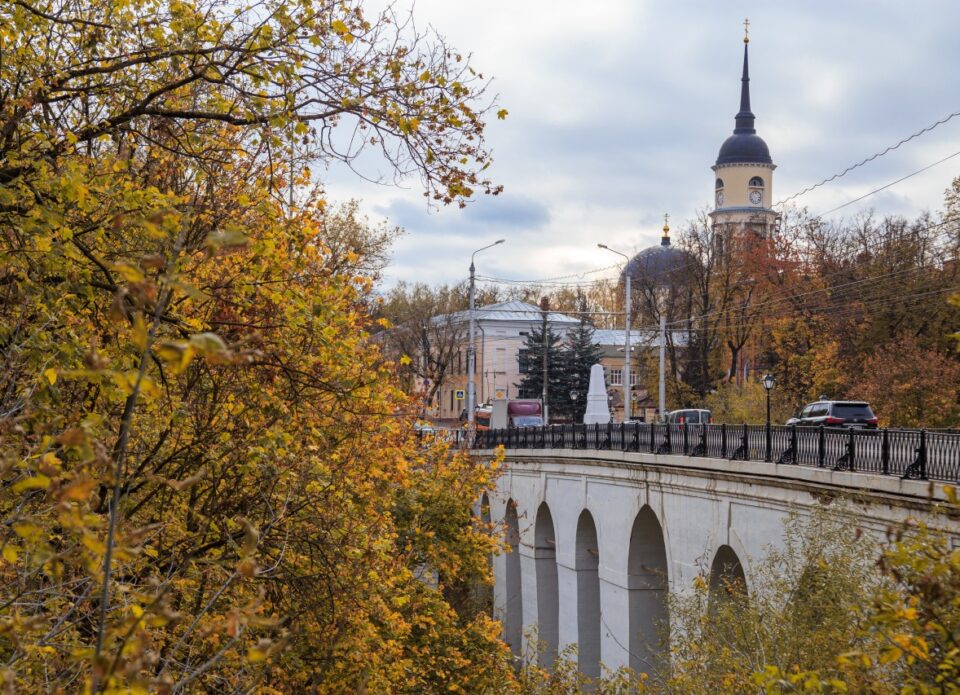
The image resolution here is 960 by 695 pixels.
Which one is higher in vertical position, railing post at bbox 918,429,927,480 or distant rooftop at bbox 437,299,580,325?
distant rooftop at bbox 437,299,580,325

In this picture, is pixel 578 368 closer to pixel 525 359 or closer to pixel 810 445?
pixel 525 359

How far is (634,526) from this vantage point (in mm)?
32281

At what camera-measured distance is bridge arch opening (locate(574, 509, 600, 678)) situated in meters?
37.7

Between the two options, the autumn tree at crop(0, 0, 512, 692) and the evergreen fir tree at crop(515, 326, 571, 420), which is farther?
the evergreen fir tree at crop(515, 326, 571, 420)

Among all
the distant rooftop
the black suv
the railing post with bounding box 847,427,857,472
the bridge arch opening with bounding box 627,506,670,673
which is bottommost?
the bridge arch opening with bounding box 627,506,670,673

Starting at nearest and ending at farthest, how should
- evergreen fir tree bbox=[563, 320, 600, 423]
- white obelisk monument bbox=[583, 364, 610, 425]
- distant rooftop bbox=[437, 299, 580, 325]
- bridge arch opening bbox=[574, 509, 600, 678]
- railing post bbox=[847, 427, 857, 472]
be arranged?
railing post bbox=[847, 427, 857, 472] < bridge arch opening bbox=[574, 509, 600, 678] < white obelisk monument bbox=[583, 364, 610, 425] < evergreen fir tree bbox=[563, 320, 600, 423] < distant rooftop bbox=[437, 299, 580, 325]

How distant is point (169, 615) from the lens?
14.9 ft

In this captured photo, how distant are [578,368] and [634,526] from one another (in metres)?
47.1

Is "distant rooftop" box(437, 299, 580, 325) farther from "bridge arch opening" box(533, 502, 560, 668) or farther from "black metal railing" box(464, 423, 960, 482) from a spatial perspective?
"black metal railing" box(464, 423, 960, 482)

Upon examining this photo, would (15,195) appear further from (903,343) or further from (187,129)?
(903,343)

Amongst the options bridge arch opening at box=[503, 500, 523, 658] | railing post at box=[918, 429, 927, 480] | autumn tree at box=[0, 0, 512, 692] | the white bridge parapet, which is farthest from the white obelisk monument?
autumn tree at box=[0, 0, 512, 692]

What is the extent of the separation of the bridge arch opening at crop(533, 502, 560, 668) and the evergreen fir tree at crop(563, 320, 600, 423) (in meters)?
34.8

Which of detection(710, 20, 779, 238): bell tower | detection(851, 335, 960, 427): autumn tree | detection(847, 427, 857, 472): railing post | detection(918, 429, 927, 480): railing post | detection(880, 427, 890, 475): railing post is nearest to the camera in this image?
detection(918, 429, 927, 480): railing post

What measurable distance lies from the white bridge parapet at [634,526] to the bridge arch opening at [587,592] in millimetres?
31
